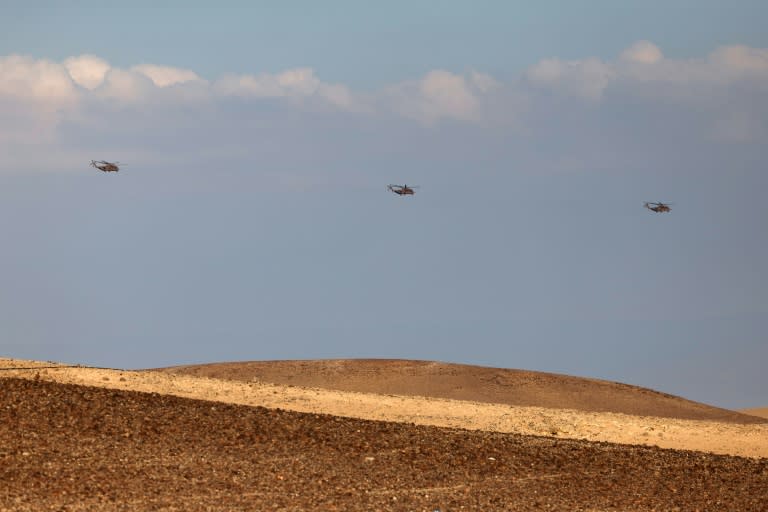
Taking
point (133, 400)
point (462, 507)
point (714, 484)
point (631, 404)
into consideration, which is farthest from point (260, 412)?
point (631, 404)

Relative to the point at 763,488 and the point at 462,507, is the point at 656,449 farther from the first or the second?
the point at 462,507

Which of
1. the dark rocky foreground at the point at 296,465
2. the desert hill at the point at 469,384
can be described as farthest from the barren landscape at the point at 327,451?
the desert hill at the point at 469,384

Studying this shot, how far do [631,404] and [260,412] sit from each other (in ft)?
39.4

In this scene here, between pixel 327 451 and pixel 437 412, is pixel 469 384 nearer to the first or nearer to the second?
pixel 437 412

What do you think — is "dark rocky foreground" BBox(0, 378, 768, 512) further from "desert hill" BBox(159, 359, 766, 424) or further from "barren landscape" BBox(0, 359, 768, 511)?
"desert hill" BBox(159, 359, 766, 424)

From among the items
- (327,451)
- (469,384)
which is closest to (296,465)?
(327,451)

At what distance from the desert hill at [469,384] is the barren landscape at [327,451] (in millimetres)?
3873

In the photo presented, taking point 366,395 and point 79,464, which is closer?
point 79,464

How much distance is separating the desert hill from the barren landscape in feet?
12.7

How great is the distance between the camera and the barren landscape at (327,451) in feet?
43.8

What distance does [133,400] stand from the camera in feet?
58.7

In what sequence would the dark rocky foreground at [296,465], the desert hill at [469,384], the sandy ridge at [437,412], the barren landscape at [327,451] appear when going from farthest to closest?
the desert hill at [469,384]
the sandy ridge at [437,412]
the barren landscape at [327,451]
the dark rocky foreground at [296,465]

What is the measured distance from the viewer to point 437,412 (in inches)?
827

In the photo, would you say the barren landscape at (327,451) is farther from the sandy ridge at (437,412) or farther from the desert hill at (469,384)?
the desert hill at (469,384)
